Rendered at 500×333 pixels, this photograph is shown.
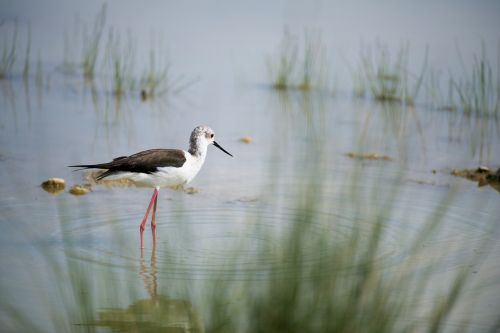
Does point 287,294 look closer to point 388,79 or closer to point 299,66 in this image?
point 388,79

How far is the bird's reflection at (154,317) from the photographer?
11.4 ft

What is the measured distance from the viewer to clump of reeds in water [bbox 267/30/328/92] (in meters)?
12.2

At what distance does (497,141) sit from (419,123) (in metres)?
1.25

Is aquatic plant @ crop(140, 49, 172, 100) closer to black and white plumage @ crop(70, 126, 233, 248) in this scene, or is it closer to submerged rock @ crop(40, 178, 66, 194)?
→ submerged rock @ crop(40, 178, 66, 194)

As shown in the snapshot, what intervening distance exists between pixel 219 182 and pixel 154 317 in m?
3.05

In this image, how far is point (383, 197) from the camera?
617 centimetres

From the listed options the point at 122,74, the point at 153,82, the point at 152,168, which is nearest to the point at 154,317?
the point at 152,168

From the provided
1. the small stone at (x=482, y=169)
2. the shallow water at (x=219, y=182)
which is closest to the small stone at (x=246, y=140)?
the shallow water at (x=219, y=182)

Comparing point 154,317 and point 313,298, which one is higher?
point 313,298

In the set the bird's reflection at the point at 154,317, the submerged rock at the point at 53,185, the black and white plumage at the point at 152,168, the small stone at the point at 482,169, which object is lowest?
the small stone at the point at 482,169

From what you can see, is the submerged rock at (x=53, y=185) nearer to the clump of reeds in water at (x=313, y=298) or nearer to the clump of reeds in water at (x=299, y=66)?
the clump of reeds in water at (x=313, y=298)

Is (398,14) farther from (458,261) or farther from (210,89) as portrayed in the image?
(458,261)

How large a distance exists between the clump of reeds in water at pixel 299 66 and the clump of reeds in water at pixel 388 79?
0.71 meters

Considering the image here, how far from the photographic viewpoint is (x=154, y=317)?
3.63 m
